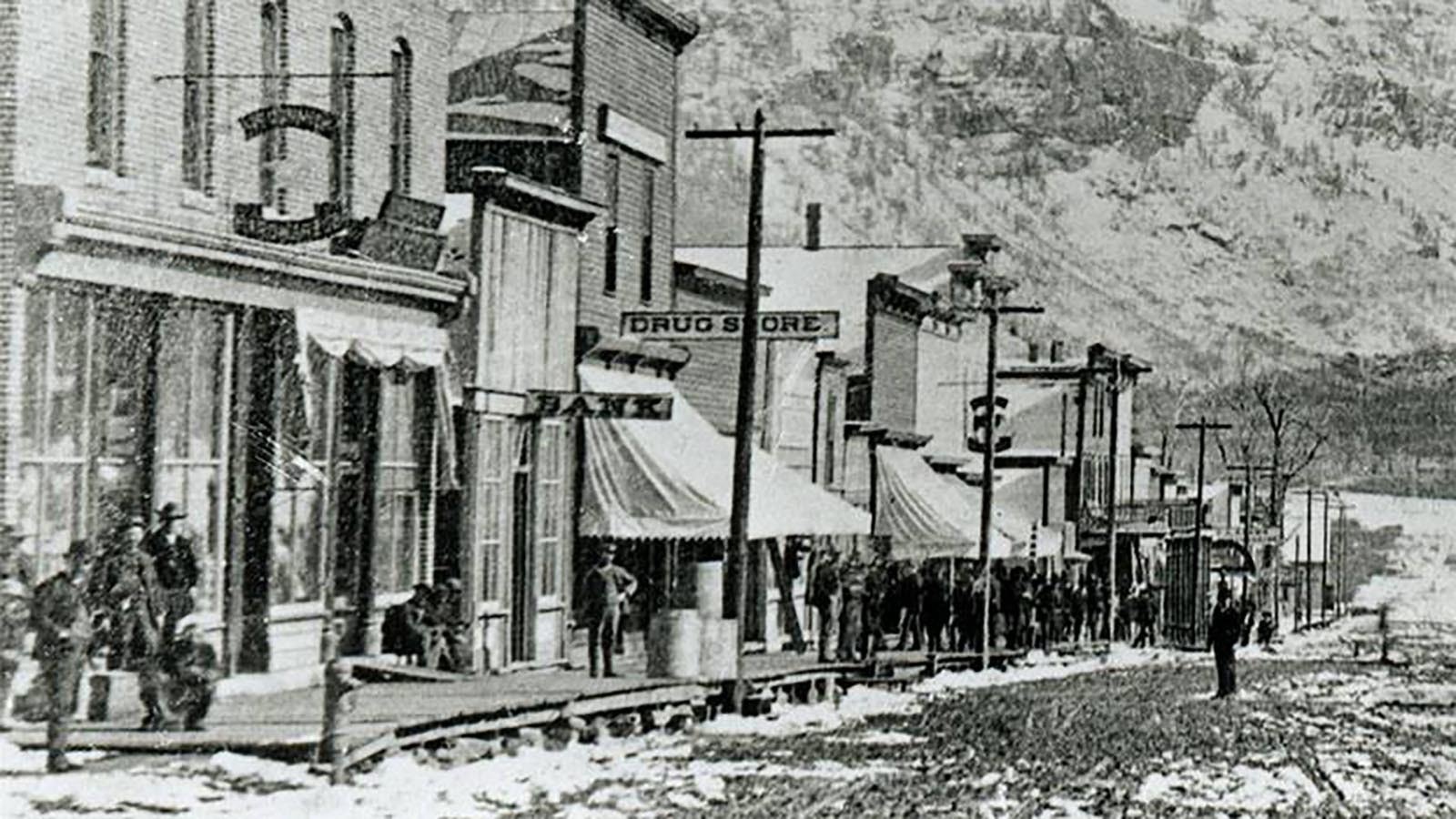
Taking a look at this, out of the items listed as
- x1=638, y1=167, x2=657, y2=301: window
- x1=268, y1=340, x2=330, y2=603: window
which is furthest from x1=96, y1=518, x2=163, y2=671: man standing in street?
x1=638, y1=167, x2=657, y2=301: window

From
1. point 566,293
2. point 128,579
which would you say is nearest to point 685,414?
point 566,293

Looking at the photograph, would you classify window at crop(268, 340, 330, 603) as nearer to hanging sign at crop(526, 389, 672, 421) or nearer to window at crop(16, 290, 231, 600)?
window at crop(16, 290, 231, 600)

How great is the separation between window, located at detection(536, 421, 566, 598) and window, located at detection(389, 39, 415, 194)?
473 centimetres

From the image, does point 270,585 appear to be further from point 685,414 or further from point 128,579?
point 685,414

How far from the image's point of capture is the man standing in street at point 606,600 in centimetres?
2556

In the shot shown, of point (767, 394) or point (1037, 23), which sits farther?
point (1037, 23)

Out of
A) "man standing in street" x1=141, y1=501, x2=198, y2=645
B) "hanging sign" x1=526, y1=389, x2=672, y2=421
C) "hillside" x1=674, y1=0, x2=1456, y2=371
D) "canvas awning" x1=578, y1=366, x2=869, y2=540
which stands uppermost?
"hillside" x1=674, y1=0, x2=1456, y2=371

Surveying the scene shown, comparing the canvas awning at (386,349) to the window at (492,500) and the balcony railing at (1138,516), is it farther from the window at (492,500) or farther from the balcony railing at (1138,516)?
the balcony railing at (1138,516)

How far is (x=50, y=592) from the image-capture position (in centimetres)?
1595

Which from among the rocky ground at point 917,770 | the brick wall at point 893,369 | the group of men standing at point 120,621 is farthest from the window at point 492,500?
the brick wall at point 893,369

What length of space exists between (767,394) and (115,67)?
21645 millimetres

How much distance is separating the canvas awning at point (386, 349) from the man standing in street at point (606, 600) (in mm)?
1871

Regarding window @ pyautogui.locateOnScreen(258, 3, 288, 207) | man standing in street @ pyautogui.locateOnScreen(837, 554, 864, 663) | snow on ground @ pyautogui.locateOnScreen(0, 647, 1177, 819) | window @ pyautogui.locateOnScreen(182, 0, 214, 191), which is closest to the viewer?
snow on ground @ pyautogui.locateOnScreen(0, 647, 1177, 819)

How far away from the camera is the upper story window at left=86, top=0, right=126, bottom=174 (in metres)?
18.0
